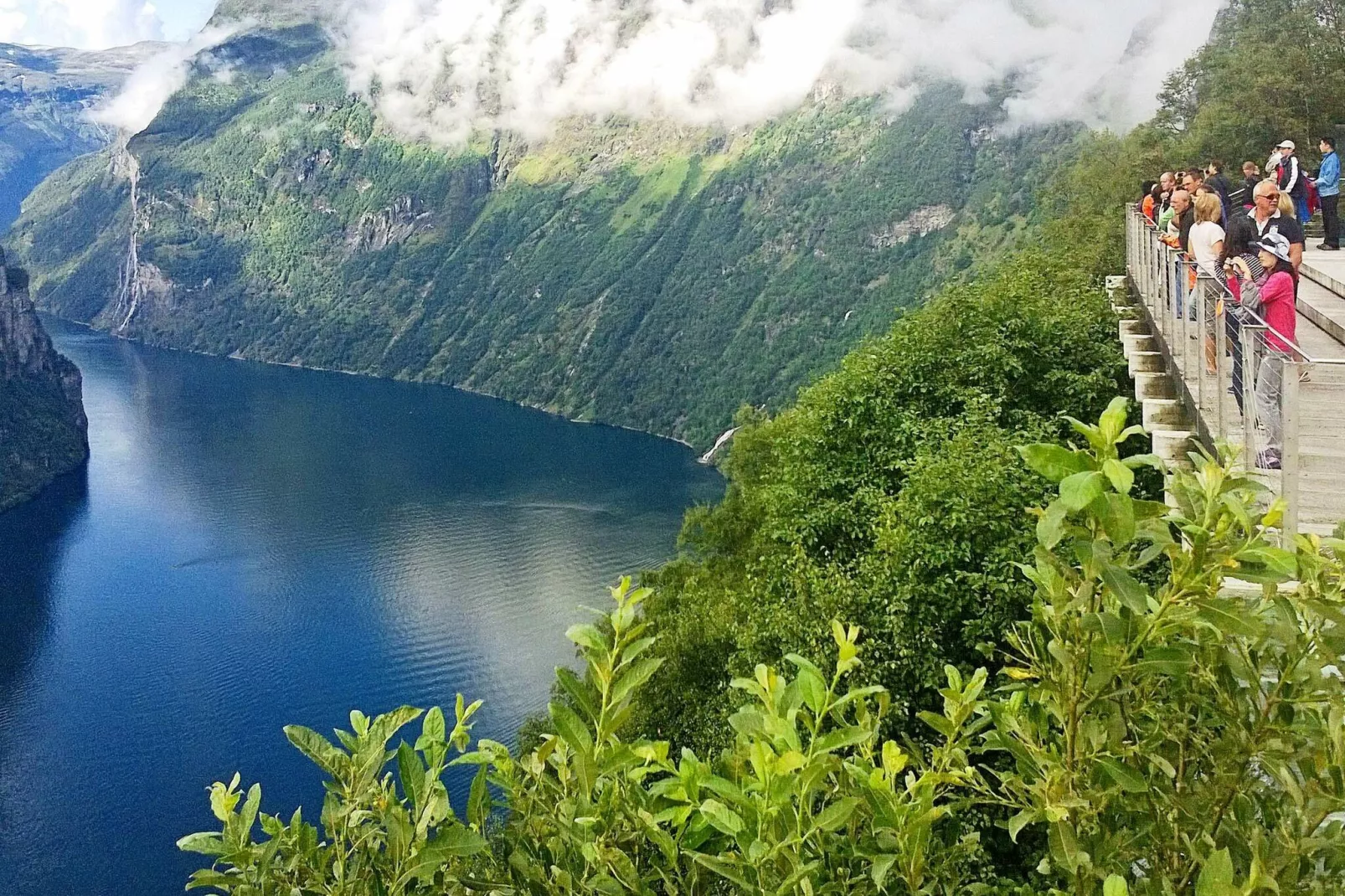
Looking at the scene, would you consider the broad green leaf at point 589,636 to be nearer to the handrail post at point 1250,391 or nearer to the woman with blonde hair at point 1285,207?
the handrail post at point 1250,391

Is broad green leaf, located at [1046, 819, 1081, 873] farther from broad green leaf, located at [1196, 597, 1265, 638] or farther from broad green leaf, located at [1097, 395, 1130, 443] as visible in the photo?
broad green leaf, located at [1097, 395, 1130, 443]

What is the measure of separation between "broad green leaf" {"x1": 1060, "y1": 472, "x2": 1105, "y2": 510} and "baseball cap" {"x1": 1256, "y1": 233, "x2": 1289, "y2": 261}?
8519mm

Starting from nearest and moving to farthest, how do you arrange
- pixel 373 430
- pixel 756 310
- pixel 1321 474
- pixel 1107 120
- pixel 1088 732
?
pixel 1088 732, pixel 1321 474, pixel 373 430, pixel 1107 120, pixel 756 310

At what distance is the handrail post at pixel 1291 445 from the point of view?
6.53 metres

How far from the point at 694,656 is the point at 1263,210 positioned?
15230 mm

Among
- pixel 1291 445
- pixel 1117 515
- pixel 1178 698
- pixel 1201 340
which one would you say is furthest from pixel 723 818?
pixel 1201 340

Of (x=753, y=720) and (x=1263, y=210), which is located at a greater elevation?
(x=1263, y=210)

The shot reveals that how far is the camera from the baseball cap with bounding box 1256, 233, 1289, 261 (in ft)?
32.5

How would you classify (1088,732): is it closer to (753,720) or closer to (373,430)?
(753,720)

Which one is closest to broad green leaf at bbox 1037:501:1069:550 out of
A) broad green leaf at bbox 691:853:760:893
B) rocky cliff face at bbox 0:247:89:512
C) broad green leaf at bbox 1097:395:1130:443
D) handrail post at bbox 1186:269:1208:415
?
broad green leaf at bbox 1097:395:1130:443

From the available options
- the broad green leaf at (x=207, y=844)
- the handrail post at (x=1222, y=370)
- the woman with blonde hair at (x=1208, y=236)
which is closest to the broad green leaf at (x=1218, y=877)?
the broad green leaf at (x=207, y=844)

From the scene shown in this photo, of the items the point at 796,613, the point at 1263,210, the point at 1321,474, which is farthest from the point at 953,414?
the point at 1321,474

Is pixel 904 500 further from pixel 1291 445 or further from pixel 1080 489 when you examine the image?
pixel 1080 489

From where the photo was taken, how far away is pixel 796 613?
1466cm
